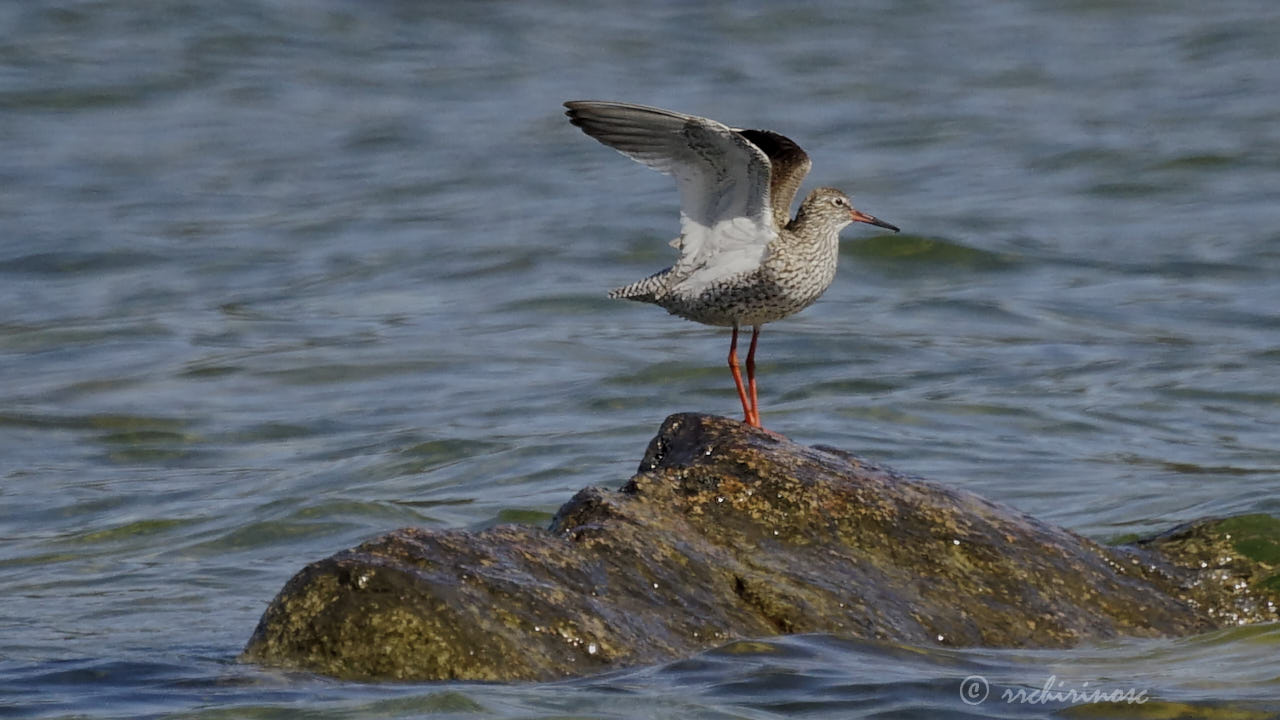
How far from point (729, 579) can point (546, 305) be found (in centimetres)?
860

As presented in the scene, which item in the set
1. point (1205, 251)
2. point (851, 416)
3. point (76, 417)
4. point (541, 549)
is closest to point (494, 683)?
point (541, 549)

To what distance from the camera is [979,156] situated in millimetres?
18781

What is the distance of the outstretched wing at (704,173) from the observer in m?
7.32

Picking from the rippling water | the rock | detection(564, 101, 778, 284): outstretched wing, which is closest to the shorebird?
detection(564, 101, 778, 284): outstretched wing

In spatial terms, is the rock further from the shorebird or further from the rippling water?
the shorebird

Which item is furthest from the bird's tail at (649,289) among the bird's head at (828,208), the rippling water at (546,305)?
the rippling water at (546,305)

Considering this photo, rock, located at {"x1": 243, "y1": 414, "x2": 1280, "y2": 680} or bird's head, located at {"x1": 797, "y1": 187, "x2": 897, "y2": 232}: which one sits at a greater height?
bird's head, located at {"x1": 797, "y1": 187, "x2": 897, "y2": 232}

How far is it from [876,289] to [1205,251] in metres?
2.90

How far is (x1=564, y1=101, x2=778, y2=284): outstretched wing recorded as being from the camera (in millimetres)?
7320

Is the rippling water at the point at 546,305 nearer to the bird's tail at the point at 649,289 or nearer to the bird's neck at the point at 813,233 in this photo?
the bird's tail at the point at 649,289

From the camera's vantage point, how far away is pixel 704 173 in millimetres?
7840
